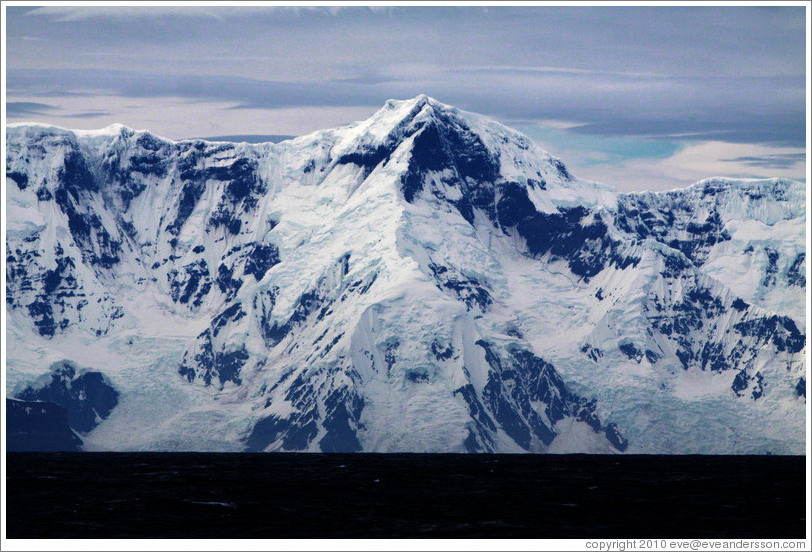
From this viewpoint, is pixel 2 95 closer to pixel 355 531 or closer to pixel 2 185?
pixel 2 185

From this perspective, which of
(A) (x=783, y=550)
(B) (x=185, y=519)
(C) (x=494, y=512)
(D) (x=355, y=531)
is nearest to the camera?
(A) (x=783, y=550)

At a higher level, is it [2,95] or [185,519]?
[2,95]

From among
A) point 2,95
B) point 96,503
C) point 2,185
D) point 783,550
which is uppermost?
point 2,95

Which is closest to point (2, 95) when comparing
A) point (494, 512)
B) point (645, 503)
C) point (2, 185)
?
point (2, 185)

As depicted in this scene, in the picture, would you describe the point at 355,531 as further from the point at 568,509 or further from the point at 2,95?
the point at 2,95

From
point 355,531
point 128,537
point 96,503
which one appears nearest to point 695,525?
point 355,531

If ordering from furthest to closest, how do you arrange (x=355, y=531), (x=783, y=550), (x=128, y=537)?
(x=355, y=531), (x=128, y=537), (x=783, y=550)

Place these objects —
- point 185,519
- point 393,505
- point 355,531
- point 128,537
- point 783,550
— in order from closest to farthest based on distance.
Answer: point 783,550 → point 128,537 → point 355,531 → point 185,519 → point 393,505

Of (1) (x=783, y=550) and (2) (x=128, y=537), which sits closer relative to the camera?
(1) (x=783, y=550)

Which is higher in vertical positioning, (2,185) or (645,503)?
(2,185)
